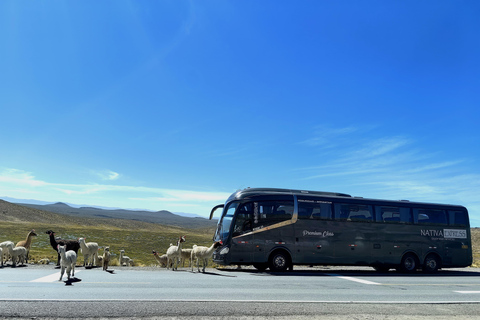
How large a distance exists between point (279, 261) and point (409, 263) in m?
A: 8.30

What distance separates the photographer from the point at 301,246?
2003 centimetres

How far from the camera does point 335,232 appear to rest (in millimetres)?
20672

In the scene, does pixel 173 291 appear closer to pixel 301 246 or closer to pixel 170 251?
pixel 170 251

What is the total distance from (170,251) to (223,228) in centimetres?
304

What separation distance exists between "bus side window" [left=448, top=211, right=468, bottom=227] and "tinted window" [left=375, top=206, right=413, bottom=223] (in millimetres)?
3165

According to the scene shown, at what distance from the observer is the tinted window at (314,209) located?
66.2 feet

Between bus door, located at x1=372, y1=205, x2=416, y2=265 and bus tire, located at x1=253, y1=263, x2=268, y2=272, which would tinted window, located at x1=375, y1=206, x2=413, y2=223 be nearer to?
bus door, located at x1=372, y1=205, x2=416, y2=265

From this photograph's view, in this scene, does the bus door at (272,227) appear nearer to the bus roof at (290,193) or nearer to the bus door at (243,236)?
the bus door at (243,236)

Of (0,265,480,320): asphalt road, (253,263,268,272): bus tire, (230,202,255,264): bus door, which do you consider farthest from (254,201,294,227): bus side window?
(0,265,480,320): asphalt road

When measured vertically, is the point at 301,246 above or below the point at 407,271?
above

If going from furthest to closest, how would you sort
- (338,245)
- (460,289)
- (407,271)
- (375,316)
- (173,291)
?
1. (407,271)
2. (338,245)
3. (460,289)
4. (173,291)
5. (375,316)

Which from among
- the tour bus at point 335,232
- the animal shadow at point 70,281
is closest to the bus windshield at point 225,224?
the tour bus at point 335,232

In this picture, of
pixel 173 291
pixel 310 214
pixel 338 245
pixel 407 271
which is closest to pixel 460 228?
pixel 407 271

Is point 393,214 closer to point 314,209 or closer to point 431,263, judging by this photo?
point 431,263
